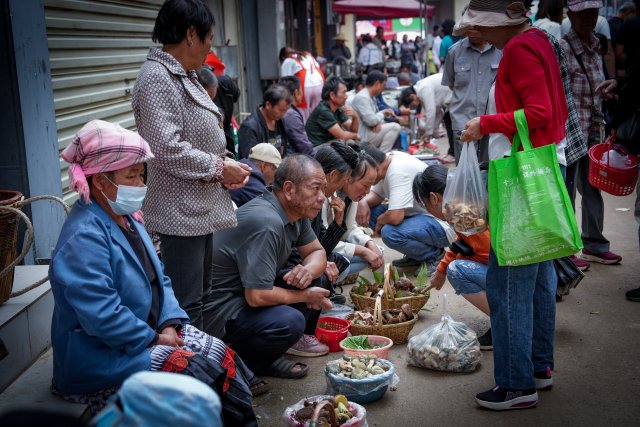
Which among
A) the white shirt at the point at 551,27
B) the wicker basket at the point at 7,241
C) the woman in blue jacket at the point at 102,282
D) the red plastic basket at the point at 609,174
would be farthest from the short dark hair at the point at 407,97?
the woman in blue jacket at the point at 102,282

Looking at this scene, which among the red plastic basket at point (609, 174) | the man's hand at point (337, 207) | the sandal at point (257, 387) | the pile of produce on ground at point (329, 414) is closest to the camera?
the pile of produce on ground at point (329, 414)

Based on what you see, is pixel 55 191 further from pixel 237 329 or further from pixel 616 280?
pixel 616 280

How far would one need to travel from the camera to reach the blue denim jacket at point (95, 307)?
9.45 ft

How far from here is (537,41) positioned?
363cm

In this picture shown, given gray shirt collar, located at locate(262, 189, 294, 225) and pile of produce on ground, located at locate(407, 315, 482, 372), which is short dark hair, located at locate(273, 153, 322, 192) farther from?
pile of produce on ground, located at locate(407, 315, 482, 372)

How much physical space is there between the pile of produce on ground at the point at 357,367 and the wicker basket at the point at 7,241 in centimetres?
174

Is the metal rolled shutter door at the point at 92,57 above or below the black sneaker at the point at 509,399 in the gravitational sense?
above

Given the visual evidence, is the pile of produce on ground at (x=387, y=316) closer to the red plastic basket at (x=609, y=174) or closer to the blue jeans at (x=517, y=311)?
the blue jeans at (x=517, y=311)

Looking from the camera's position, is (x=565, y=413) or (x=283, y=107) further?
(x=283, y=107)

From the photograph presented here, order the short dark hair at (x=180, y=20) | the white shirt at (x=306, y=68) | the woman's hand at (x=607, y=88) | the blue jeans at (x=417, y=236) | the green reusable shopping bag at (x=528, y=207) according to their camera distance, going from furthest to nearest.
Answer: the white shirt at (x=306, y=68) < the blue jeans at (x=417, y=236) < the woman's hand at (x=607, y=88) < the short dark hair at (x=180, y=20) < the green reusable shopping bag at (x=528, y=207)

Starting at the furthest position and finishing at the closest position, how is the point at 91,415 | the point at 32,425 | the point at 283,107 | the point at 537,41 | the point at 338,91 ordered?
the point at 338,91
the point at 283,107
the point at 537,41
the point at 91,415
the point at 32,425

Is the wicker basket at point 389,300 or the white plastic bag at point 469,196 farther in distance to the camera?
the wicker basket at point 389,300

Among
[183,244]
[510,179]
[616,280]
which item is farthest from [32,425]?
[616,280]

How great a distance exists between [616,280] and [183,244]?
3775mm
